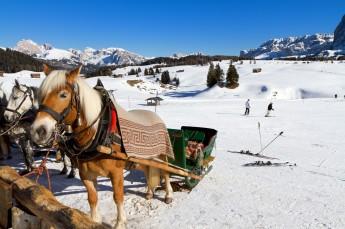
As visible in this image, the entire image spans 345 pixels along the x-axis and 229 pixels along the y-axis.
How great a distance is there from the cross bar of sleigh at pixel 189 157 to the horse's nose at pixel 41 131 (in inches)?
76.3

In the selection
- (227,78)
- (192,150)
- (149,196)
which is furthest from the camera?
(227,78)

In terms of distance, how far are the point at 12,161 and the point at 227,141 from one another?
9.51m

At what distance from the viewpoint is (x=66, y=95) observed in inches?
189

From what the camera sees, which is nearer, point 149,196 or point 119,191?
point 119,191

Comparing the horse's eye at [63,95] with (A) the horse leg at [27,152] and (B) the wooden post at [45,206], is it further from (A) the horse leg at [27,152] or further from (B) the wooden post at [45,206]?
(A) the horse leg at [27,152]

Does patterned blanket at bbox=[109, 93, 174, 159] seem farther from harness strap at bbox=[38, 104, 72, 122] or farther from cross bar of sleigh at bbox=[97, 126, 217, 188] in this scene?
harness strap at bbox=[38, 104, 72, 122]

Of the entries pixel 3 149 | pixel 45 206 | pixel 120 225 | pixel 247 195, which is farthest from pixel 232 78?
pixel 45 206

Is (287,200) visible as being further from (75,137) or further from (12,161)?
(12,161)

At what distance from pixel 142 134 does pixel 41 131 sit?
2.26 m

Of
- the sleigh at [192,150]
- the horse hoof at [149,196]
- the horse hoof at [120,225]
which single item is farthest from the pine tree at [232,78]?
the horse hoof at [120,225]

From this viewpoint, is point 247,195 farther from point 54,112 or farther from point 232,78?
point 232,78

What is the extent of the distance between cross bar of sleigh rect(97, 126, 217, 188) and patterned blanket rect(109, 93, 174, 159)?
189 millimetres

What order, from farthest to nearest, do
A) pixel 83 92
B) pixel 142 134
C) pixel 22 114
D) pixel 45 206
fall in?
pixel 22 114 < pixel 142 134 < pixel 83 92 < pixel 45 206

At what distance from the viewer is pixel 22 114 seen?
857cm
